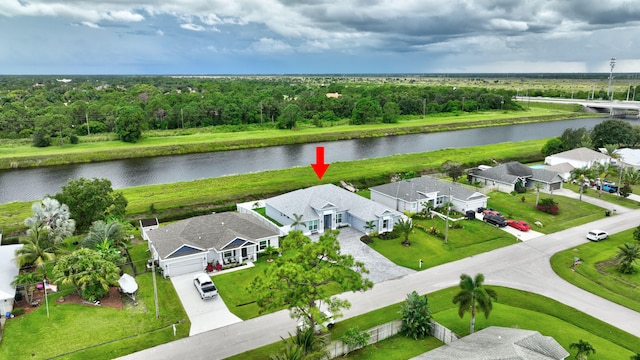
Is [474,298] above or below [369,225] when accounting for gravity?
above

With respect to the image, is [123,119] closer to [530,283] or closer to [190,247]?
[190,247]

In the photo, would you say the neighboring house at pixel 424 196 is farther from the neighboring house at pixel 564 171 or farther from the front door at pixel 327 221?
the neighboring house at pixel 564 171

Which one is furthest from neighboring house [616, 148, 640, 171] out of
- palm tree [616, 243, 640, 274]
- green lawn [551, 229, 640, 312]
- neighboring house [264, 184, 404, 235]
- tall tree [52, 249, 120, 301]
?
tall tree [52, 249, 120, 301]

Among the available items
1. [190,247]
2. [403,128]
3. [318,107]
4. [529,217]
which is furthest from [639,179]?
[318,107]

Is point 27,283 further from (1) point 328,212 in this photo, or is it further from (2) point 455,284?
(2) point 455,284

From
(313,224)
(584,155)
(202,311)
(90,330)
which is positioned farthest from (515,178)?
(90,330)

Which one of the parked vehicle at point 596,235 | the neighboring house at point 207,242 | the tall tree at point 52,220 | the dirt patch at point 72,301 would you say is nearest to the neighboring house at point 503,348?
the neighboring house at point 207,242

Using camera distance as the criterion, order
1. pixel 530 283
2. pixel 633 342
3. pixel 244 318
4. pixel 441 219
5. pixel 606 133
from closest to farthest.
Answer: pixel 633 342 < pixel 244 318 < pixel 530 283 < pixel 441 219 < pixel 606 133
